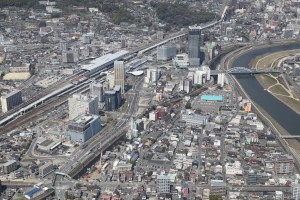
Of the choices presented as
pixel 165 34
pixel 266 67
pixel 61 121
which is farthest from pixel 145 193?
pixel 165 34

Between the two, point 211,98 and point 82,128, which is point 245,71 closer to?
point 211,98

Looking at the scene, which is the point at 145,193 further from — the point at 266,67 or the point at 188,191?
the point at 266,67

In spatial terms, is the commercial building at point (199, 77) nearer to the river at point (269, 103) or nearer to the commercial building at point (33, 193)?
the river at point (269, 103)

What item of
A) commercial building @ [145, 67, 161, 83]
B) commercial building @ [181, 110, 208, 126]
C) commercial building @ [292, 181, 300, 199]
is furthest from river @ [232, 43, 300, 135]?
commercial building @ [292, 181, 300, 199]

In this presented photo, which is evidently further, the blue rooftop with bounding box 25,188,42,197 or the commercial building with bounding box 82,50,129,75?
the commercial building with bounding box 82,50,129,75

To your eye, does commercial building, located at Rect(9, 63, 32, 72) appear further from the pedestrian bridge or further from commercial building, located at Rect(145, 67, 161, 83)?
the pedestrian bridge

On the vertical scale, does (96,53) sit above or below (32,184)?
above

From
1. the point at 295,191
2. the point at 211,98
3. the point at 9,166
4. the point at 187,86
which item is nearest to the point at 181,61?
the point at 187,86

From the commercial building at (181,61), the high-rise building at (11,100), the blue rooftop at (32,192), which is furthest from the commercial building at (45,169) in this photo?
the commercial building at (181,61)
